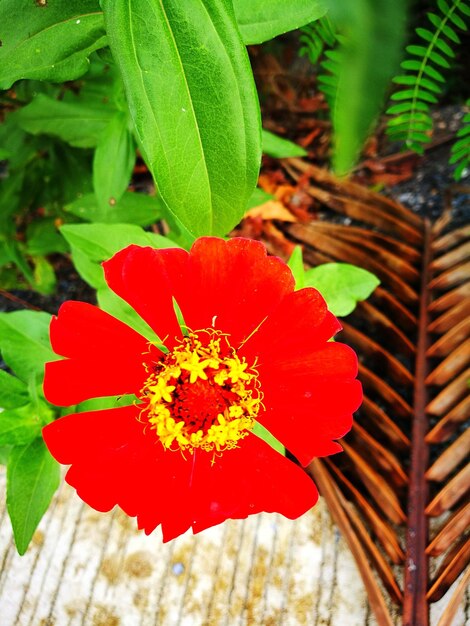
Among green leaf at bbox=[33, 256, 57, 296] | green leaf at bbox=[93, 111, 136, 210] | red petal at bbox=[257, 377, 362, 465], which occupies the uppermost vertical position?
green leaf at bbox=[93, 111, 136, 210]

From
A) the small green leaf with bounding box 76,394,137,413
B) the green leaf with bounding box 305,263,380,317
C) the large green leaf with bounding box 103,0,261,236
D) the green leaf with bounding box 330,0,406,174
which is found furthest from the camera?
the green leaf with bounding box 305,263,380,317

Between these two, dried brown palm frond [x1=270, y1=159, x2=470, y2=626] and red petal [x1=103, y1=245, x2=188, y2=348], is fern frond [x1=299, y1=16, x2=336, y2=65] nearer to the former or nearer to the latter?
dried brown palm frond [x1=270, y1=159, x2=470, y2=626]

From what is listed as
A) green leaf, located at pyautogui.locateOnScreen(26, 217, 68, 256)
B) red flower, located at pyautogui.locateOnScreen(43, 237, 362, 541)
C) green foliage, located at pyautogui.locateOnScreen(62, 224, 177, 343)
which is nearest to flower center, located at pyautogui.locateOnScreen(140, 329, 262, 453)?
red flower, located at pyautogui.locateOnScreen(43, 237, 362, 541)

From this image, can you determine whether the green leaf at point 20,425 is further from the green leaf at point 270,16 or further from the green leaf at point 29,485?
the green leaf at point 270,16

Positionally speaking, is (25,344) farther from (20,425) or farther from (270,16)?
(270,16)

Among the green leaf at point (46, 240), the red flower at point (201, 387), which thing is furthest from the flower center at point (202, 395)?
the green leaf at point (46, 240)

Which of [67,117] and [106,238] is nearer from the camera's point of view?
[106,238]

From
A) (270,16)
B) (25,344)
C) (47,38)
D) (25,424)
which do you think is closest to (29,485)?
(25,424)

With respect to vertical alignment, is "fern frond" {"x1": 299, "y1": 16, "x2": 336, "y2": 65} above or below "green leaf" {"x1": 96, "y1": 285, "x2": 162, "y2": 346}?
above
